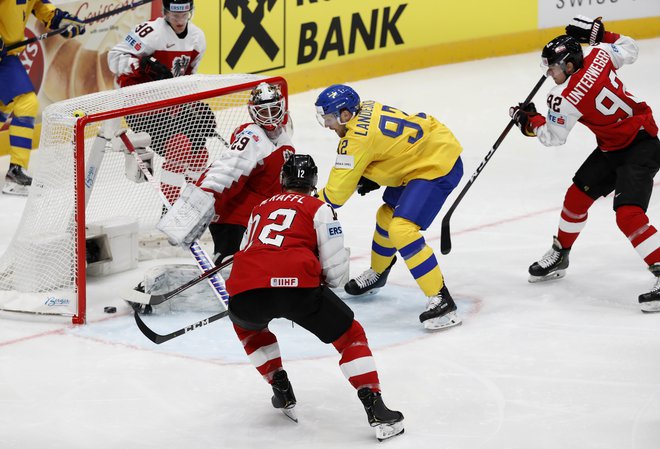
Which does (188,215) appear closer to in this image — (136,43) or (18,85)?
(136,43)

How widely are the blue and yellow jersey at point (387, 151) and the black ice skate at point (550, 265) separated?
71cm

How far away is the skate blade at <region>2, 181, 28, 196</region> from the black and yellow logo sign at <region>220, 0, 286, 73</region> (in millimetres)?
1828

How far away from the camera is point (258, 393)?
12.6 feet

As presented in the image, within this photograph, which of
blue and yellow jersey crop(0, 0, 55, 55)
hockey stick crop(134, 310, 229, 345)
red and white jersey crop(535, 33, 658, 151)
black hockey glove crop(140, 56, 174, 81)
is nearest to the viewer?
hockey stick crop(134, 310, 229, 345)

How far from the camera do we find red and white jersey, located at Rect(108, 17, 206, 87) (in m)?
5.63

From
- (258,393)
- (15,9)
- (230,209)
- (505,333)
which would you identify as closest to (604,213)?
(505,333)

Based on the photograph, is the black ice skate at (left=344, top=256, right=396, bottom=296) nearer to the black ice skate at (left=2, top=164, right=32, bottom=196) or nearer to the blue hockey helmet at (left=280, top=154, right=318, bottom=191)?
the blue hockey helmet at (left=280, top=154, right=318, bottom=191)

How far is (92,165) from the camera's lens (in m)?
4.93

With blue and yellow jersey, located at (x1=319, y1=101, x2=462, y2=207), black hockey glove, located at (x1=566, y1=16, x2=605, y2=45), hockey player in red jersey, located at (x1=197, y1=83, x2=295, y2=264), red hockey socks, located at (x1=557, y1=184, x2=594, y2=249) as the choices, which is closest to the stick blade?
hockey player in red jersey, located at (x1=197, y1=83, x2=295, y2=264)

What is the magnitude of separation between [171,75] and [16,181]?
52.6 inches

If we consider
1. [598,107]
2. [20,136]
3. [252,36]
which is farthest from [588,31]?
[252,36]

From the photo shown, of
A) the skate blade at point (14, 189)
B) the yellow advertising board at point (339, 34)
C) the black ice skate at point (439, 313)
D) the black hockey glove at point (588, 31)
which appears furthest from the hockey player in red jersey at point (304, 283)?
the yellow advertising board at point (339, 34)

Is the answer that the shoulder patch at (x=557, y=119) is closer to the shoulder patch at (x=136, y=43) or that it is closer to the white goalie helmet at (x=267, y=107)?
the white goalie helmet at (x=267, y=107)

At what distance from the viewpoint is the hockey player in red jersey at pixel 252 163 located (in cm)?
441
